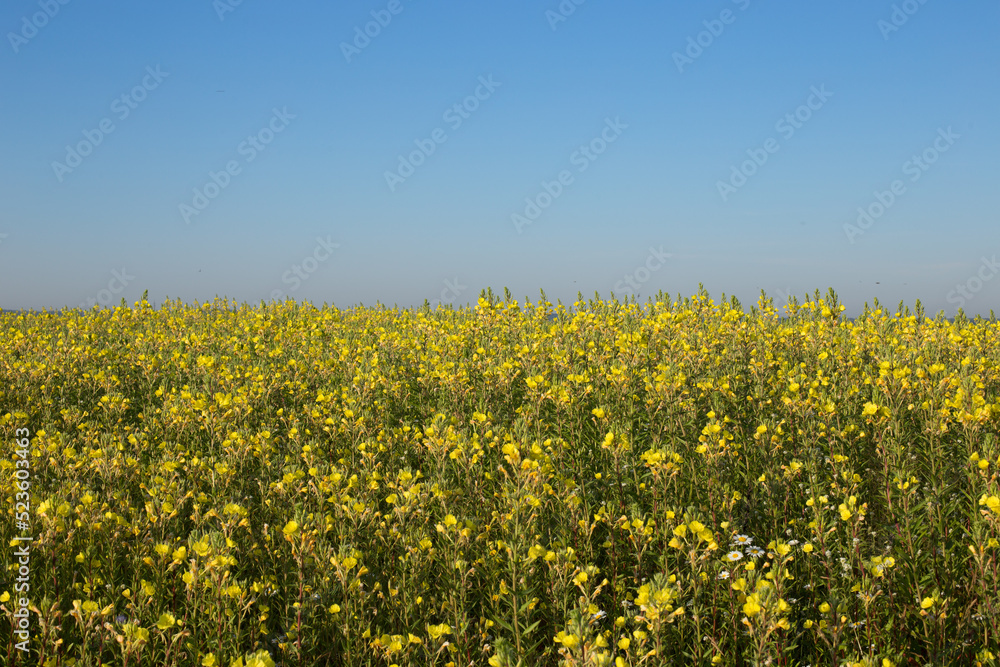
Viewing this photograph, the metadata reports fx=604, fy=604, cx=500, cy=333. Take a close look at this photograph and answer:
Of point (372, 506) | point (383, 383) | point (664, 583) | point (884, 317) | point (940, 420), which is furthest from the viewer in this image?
point (884, 317)

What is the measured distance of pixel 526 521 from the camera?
320 centimetres

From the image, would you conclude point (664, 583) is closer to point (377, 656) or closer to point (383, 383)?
point (377, 656)

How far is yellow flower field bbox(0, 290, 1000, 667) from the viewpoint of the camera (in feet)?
9.14

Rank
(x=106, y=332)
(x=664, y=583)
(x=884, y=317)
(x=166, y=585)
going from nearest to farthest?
(x=664, y=583), (x=166, y=585), (x=884, y=317), (x=106, y=332)

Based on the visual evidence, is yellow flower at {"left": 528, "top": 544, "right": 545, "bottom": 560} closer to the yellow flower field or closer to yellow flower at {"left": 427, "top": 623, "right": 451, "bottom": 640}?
the yellow flower field

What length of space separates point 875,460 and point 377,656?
3.73 meters

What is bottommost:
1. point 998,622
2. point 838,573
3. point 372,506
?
point 998,622

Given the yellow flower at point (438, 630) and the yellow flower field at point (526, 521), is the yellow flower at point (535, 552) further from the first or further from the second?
the yellow flower at point (438, 630)

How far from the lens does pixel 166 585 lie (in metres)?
3.14

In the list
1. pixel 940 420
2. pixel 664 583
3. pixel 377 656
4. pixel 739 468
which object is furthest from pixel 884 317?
pixel 377 656

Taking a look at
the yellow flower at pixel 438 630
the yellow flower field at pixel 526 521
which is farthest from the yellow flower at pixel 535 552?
the yellow flower at pixel 438 630

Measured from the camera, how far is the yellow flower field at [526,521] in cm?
279

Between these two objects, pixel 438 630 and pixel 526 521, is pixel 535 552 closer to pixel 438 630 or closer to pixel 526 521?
pixel 526 521

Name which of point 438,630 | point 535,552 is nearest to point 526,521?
point 535,552
